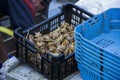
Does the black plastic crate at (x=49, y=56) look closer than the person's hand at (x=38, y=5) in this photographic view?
Yes

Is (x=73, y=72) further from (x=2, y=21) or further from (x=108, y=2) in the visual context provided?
(x=2, y=21)

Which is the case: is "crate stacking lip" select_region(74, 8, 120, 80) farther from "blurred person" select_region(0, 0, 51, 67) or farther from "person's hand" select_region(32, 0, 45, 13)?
"person's hand" select_region(32, 0, 45, 13)

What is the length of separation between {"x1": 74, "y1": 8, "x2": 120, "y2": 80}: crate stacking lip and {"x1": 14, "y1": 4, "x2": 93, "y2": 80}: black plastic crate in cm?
7

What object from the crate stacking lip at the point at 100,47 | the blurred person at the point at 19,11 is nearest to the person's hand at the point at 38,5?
the blurred person at the point at 19,11

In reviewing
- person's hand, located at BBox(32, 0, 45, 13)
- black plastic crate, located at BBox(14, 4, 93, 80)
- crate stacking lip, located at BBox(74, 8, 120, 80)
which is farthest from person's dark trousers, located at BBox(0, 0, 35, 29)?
crate stacking lip, located at BBox(74, 8, 120, 80)

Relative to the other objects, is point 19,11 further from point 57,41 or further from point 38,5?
point 57,41

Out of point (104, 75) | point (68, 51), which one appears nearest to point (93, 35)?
point (68, 51)

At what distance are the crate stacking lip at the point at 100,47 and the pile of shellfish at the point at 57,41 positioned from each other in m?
0.15

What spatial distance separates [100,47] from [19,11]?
37.1 inches

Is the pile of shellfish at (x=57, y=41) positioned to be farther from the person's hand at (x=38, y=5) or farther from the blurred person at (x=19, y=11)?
the person's hand at (x=38, y=5)

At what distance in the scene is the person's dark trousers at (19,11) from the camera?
6.58 feet

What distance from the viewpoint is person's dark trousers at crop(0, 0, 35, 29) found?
2006 mm

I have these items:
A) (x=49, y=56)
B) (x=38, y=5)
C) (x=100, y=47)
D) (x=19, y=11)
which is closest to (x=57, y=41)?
(x=49, y=56)

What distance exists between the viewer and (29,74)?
57.5 inches
